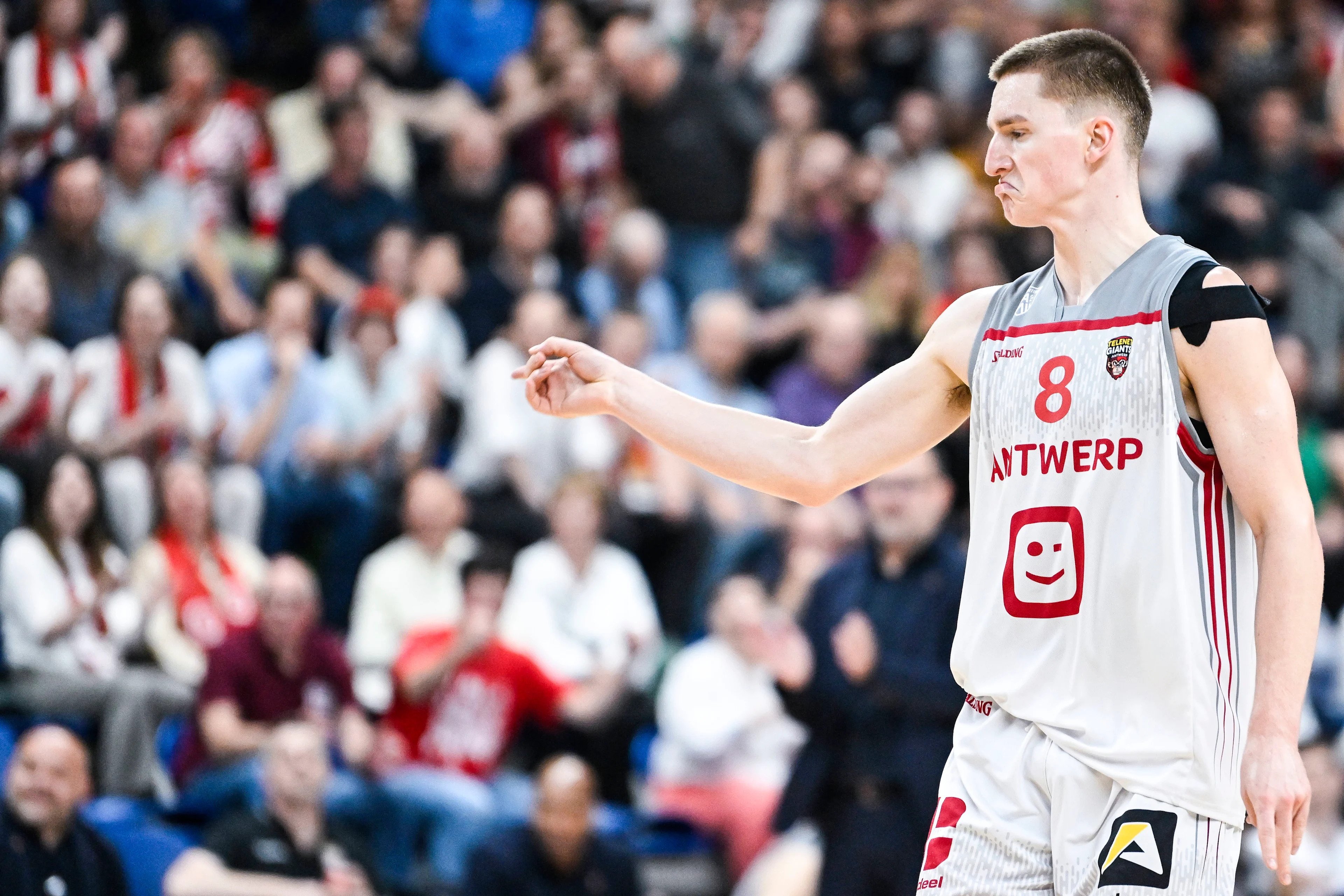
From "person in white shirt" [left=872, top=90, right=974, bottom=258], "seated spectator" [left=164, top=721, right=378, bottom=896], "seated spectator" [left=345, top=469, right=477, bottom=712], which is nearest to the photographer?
"seated spectator" [left=164, top=721, right=378, bottom=896]

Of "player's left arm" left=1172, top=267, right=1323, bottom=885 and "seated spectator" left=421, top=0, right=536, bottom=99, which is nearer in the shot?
"player's left arm" left=1172, top=267, right=1323, bottom=885

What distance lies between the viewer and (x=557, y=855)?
27.9ft

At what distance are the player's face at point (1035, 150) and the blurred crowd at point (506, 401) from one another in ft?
8.95

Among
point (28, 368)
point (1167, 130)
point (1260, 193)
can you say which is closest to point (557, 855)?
point (28, 368)

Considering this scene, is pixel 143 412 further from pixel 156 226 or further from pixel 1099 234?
pixel 1099 234

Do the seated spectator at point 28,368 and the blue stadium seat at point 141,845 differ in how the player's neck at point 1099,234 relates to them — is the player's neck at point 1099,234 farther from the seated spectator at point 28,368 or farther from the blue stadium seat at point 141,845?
the seated spectator at point 28,368

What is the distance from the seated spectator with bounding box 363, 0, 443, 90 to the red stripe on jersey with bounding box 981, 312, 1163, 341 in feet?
31.6

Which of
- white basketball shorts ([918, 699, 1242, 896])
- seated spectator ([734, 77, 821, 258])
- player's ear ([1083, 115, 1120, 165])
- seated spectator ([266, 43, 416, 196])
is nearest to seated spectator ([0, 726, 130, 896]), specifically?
seated spectator ([266, 43, 416, 196])

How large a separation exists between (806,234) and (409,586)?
4.65 meters

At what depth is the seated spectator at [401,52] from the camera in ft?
41.9

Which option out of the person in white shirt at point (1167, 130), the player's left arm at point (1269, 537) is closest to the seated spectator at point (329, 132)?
the person in white shirt at point (1167, 130)

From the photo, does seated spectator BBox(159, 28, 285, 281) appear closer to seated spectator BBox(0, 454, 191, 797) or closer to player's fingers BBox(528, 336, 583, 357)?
seated spectator BBox(0, 454, 191, 797)

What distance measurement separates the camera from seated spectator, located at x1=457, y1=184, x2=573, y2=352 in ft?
38.0

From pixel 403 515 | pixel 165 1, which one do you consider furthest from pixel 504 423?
pixel 165 1
